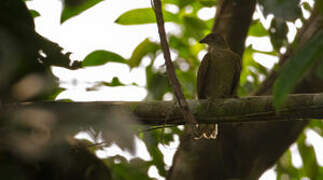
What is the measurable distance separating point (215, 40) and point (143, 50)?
35.1 inches

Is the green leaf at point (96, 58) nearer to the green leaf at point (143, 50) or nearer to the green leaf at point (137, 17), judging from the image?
the green leaf at point (137, 17)

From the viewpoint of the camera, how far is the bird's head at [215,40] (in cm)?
532

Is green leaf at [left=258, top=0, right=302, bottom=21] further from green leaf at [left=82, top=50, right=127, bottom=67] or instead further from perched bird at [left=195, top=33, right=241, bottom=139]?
perched bird at [left=195, top=33, right=241, bottom=139]

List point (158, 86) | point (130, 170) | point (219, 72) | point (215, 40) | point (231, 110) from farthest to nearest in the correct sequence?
point (215, 40) < point (219, 72) < point (158, 86) < point (231, 110) < point (130, 170)

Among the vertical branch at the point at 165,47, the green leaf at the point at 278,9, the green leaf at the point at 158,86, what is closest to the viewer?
the green leaf at the point at 278,9

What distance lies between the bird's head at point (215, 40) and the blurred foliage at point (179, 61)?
120mm

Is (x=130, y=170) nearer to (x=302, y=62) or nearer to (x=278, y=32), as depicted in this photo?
(x=302, y=62)

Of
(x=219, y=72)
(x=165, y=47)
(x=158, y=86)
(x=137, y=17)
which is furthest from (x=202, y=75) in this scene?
(x=165, y=47)

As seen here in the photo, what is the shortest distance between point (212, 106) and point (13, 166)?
197 centimetres

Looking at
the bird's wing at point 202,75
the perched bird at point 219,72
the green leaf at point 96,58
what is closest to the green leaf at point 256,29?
the perched bird at point 219,72

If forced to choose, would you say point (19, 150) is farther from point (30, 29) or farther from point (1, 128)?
point (30, 29)

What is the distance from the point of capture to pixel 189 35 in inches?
222

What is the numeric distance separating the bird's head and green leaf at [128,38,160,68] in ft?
2.11

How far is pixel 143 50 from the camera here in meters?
5.13
